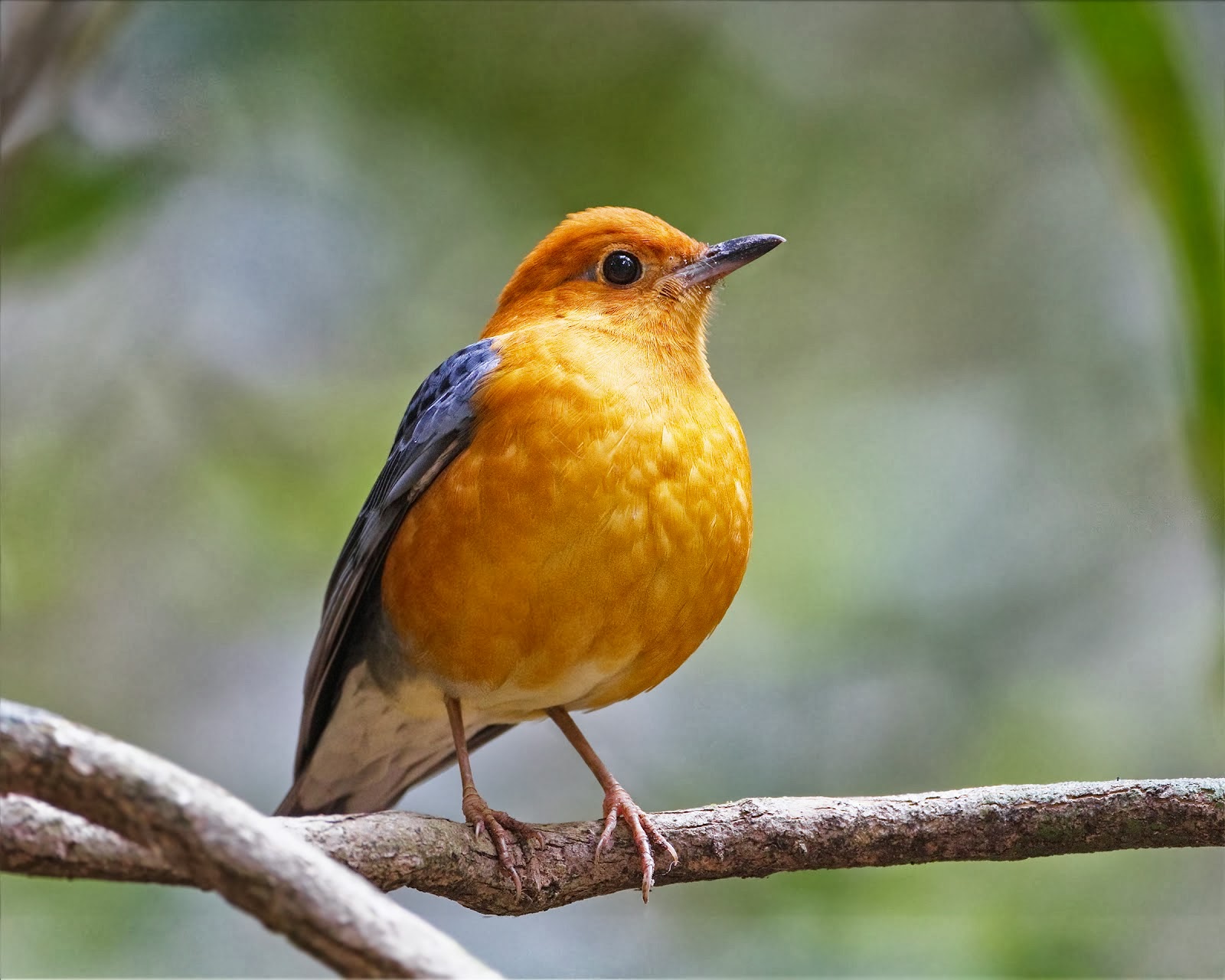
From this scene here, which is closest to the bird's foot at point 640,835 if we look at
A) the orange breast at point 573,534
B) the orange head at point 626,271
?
the orange breast at point 573,534

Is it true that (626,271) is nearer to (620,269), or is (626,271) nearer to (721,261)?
(620,269)

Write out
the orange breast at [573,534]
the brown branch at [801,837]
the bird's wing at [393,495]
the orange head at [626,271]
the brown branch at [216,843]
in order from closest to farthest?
the brown branch at [216,843] < the brown branch at [801,837] < the orange breast at [573,534] < the bird's wing at [393,495] < the orange head at [626,271]

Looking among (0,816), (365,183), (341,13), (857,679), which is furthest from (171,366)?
(0,816)

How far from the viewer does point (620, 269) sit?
4586mm

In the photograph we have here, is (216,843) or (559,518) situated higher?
(559,518)

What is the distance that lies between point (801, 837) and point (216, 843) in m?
1.99

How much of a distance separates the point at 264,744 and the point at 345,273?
287 cm

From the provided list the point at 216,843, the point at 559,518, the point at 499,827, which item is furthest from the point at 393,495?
the point at 216,843

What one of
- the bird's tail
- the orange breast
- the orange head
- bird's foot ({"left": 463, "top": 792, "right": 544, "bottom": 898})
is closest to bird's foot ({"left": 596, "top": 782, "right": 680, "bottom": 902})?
bird's foot ({"left": 463, "top": 792, "right": 544, "bottom": 898})

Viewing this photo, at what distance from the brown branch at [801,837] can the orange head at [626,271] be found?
165 centimetres

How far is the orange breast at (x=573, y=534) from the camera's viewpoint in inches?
145

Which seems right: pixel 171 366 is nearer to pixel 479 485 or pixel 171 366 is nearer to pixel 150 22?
pixel 150 22

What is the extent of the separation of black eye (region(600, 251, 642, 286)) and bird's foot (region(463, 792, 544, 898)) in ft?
6.08

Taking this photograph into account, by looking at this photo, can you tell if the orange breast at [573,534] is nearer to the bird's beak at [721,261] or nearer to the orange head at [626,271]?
the orange head at [626,271]
